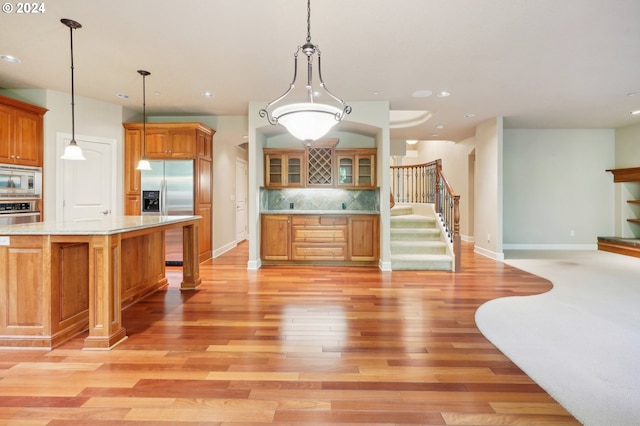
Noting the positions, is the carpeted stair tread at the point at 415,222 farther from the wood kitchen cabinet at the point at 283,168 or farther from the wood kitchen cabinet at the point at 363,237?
the wood kitchen cabinet at the point at 283,168

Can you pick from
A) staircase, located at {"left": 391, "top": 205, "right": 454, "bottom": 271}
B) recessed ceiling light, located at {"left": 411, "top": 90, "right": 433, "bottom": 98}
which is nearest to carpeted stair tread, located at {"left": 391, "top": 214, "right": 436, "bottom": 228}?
staircase, located at {"left": 391, "top": 205, "right": 454, "bottom": 271}

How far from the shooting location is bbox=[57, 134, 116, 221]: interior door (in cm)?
534

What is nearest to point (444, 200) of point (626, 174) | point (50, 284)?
point (626, 174)

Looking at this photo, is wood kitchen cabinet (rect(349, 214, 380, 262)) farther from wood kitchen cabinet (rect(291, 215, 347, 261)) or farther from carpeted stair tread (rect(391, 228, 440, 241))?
carpeted stair tread (rect(391, 228, 440, 241))

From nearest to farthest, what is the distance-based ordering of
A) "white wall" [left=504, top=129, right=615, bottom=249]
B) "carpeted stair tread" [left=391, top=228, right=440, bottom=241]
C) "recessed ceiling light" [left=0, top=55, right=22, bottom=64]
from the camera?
"recessed ceiling light" [left=0, top=55, right=22, bottom=64] → "carpeted stair tread" [left=391, top=228, right=440, bottom=241] → "white wall" [left=504, top=129, right=615, bottom=249]

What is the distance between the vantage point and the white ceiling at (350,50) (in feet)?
9.66

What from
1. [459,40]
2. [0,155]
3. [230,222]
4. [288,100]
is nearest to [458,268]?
[459,40]

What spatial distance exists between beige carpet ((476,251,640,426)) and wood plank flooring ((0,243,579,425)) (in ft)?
0.51

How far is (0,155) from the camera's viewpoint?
4.38 metres

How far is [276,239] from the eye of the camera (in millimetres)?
6086

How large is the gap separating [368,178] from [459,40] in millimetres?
3173

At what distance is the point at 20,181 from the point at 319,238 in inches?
172

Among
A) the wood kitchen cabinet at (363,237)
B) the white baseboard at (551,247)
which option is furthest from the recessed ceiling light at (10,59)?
the white baseboard at (551,247)

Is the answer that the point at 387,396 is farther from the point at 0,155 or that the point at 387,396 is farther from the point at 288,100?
the point at 0,155
